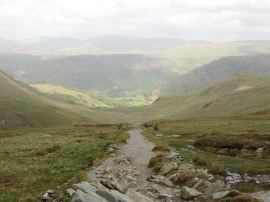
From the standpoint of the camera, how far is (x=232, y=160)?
1697 inches

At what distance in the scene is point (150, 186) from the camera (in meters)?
26.6

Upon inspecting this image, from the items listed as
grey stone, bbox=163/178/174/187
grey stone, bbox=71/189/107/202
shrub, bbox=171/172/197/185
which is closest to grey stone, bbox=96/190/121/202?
grey stone, bbox=71/189/107/202

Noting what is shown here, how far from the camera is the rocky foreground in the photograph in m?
20.6

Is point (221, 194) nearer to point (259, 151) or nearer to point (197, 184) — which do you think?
point (197, 184)

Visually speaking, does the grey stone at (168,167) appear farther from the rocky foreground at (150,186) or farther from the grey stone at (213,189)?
the grey stone at (213,189)

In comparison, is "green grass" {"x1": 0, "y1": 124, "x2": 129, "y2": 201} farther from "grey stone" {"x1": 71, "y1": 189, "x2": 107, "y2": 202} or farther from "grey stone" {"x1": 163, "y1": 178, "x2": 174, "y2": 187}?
"grey stone" {"x1": 163, "y1": 178, "x2": 174, "y2": 187}

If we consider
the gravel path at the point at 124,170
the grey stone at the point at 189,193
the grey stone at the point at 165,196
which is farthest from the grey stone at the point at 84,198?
the gravel path at the point at 124,170

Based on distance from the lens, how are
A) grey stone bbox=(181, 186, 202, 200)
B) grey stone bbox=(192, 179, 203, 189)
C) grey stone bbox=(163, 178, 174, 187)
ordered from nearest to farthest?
1. grey stone bbox=(181, 186, 202, 200)
2. grey stone bbox=(192, 179, 203, 189)
3. grey stone bbox=(163, 178, 174, 187)

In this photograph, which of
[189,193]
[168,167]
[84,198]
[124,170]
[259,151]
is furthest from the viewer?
[259,151]

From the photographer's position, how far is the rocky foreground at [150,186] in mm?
20609

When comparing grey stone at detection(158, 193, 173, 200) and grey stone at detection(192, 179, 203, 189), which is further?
grey stone at detection(192, 179, 203, 189)

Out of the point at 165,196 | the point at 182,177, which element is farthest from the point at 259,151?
the point at 165,196

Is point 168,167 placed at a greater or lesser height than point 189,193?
lesser

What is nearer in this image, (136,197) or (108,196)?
(108,196)
